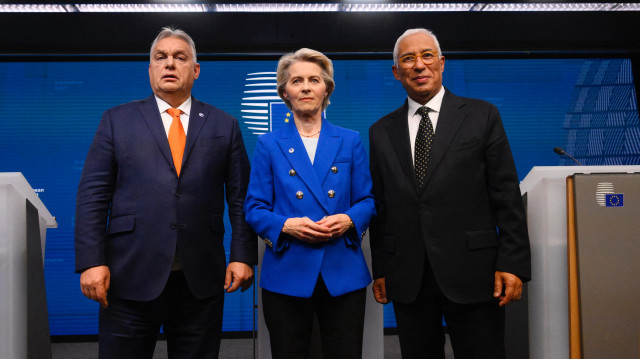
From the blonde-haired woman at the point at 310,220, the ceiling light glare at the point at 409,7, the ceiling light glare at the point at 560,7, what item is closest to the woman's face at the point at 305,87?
the blonde-haired woman at the point at 310,220

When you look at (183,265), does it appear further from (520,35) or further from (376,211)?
(520,35)

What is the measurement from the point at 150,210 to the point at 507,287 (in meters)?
1.35

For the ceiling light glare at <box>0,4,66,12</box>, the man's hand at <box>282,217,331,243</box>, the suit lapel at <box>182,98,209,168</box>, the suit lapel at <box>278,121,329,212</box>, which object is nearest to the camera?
the man's hand at <box>282,217,331,243</box>

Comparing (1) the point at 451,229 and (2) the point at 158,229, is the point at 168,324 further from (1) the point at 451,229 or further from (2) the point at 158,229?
(1) the point at 451,229

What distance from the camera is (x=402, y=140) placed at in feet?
5.90

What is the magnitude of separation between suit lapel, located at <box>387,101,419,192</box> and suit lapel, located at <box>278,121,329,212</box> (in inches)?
12.5

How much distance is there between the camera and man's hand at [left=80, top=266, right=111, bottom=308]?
162cm

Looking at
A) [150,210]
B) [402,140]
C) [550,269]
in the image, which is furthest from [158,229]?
[550,269]

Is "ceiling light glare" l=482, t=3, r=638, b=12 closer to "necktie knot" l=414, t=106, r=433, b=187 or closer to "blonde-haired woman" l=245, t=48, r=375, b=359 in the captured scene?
"necktie knot" l=414, t=106, r=433, b=187

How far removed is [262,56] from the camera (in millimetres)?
4668

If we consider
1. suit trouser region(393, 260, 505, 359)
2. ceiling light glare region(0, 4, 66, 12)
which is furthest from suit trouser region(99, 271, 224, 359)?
ceiling light glare region(0, 4, 66, 12)

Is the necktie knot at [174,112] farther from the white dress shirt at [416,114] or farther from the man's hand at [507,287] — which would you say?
the man's hand at [507,287]

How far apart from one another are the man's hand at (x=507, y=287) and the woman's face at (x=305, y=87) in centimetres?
95

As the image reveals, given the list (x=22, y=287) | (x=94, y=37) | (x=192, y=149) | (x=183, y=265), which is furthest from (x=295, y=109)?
(x=94, y=37)
